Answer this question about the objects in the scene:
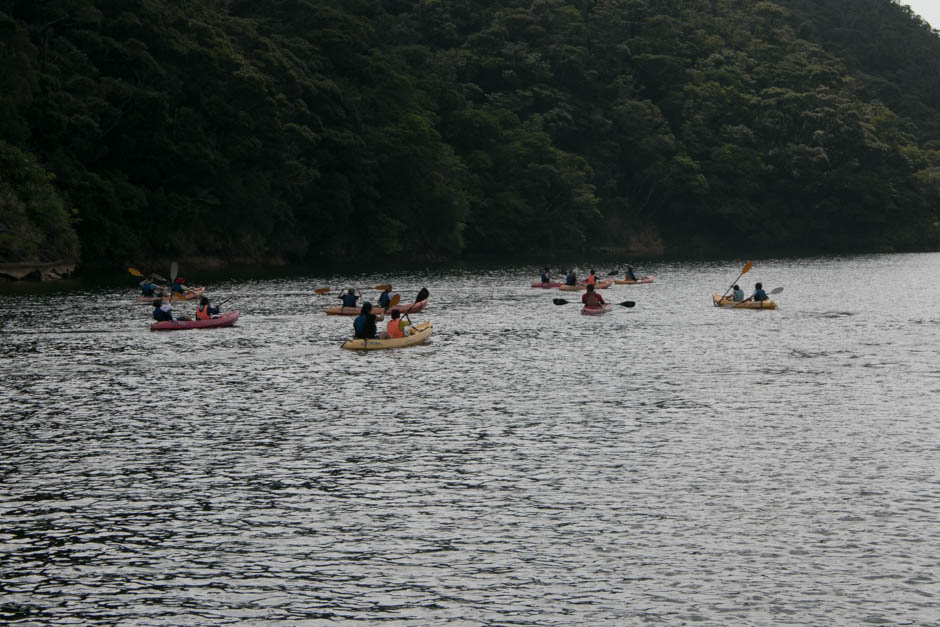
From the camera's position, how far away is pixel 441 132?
11331cm

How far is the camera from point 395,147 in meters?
95.9

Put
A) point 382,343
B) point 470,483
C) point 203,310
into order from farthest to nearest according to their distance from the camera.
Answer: point 203,310 → point 382,343 → point 470,483

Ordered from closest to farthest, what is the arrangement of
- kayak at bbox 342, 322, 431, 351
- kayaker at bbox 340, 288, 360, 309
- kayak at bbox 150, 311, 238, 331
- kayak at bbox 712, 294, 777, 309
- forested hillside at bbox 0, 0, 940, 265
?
kayak at bbox 342, 322, 431, 351 → kayak at bbox 150, 311, 238, 331 → kayaker at bbox 340, 288, 360, 309 → kayak at bbox 712, 294, 777, 309 → forested hillside at bbox 0, 0, 940, 265

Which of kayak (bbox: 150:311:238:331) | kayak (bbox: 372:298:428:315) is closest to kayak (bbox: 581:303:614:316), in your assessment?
kayak (bbox: 372:298:428:315)

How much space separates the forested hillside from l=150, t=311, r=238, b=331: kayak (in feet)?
94.3

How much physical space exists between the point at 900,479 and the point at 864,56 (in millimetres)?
185029

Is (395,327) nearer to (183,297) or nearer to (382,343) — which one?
(382,343)

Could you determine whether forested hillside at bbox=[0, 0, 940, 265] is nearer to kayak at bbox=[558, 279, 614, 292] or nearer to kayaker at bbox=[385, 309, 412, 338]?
kayak at bbox=[558, 279, 614, 292]

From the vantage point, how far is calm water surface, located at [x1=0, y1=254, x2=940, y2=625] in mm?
12688

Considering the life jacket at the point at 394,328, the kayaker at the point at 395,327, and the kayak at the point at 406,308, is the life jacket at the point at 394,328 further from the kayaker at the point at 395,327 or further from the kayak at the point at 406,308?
the kayak at the point at 406,308

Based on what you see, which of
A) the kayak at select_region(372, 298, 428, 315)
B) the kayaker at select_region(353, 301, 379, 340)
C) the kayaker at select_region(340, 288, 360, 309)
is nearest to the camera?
the kayaker at select_region(353, 301, 379, 340)

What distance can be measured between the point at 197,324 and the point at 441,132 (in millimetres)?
74790

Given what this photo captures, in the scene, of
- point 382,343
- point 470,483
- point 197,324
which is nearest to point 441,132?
point 197,324

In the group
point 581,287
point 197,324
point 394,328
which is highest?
point 581,287
